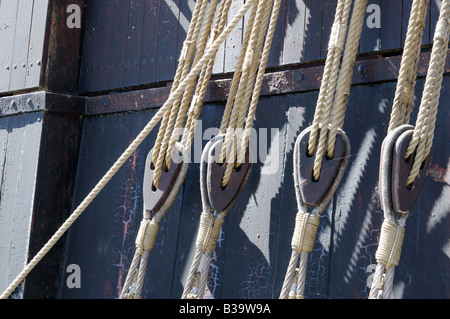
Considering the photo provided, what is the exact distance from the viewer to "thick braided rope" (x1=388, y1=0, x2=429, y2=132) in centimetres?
228

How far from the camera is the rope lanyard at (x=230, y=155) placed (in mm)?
2625

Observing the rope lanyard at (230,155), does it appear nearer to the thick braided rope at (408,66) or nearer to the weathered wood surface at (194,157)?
the weathered wood surface at (194,157)

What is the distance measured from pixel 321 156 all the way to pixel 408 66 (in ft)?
1.33

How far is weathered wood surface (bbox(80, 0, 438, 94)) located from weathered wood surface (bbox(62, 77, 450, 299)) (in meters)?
0.18

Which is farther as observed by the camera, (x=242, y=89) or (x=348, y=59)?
(x=242, y=89)

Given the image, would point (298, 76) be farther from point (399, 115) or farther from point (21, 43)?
point (21, 43)

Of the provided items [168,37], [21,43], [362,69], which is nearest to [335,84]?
[362,69]

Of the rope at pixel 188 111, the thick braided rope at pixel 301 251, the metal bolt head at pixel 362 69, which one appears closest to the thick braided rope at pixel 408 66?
the metal bolt head at pixel 362 69

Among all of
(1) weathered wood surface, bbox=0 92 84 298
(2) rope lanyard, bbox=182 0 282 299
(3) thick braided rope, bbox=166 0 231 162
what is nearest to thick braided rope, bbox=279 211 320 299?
(2) rope lanyard, bbox=182 0 282 299

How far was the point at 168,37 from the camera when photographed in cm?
327

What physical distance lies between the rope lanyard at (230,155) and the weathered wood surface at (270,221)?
0.52 ft

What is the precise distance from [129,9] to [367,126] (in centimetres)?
147

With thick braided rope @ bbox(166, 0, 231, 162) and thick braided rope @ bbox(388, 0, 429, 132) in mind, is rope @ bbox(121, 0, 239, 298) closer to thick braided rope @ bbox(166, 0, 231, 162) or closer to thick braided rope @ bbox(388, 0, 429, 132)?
thick braided rope @ bbox(166, 0, 231, 162)
